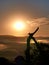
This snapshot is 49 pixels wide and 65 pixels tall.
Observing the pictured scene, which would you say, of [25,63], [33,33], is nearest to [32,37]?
[33,33]

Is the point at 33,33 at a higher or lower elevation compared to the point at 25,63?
higher

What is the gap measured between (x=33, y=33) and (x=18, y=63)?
1288mm

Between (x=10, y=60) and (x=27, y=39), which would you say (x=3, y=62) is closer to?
(x=10, y=60)

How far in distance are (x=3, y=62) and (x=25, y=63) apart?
0.74m

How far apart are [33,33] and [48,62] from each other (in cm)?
146

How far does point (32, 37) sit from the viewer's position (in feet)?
42.6

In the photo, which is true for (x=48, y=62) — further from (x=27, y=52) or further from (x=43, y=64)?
(x=27, y=52)

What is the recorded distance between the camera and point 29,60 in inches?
498

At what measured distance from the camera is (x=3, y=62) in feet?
40.3

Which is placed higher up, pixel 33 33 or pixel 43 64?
pixel 33 33

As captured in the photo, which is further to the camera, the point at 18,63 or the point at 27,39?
the point at 27,39

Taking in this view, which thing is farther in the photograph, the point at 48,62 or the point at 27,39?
the point at 27,39

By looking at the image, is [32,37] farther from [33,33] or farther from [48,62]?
[48,62]

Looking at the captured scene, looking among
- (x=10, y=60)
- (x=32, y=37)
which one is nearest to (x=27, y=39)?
(x=32, y=37)
